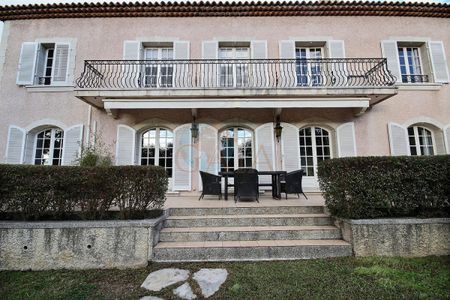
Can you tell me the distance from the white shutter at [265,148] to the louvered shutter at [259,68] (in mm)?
1649

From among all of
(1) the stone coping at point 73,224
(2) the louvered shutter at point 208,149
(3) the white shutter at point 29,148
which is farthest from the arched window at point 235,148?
(3) the white shutter at point 29,148

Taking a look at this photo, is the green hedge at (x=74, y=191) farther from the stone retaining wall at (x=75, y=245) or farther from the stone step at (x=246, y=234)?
the stone step at (x=246, y=234)

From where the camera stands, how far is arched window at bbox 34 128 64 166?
850cm

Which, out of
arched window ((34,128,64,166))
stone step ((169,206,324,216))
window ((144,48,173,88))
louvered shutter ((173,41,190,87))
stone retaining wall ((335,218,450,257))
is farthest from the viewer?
window ((144,48,173,88))

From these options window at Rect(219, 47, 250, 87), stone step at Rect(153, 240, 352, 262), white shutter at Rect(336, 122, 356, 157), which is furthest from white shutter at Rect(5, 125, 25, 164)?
white shutter at Rect(336, 122, 356, 157)

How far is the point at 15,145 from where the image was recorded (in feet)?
27.1

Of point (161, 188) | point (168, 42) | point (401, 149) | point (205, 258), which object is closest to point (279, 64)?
point (168, 42)

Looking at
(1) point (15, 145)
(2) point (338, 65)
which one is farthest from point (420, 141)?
(1) point (15, 145)

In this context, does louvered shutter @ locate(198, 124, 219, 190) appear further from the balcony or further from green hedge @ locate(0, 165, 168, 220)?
green hedge @ locate(0, 165, 168, 220)

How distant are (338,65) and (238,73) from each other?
12.3 ft

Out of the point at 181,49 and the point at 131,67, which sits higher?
the point at 181,49

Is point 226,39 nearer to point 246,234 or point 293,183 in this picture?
point 293,183

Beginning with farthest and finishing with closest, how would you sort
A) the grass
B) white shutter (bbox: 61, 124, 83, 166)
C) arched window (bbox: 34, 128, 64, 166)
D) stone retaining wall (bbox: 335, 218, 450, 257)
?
arched window (bbox: 34, 128, 64, 166), white shutter (bbox: 61, 124, 83, 166), stone retaining wall (bbox: 335, 218, 450, 257), the grass

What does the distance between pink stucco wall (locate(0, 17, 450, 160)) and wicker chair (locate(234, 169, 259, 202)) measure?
2.95 meters
